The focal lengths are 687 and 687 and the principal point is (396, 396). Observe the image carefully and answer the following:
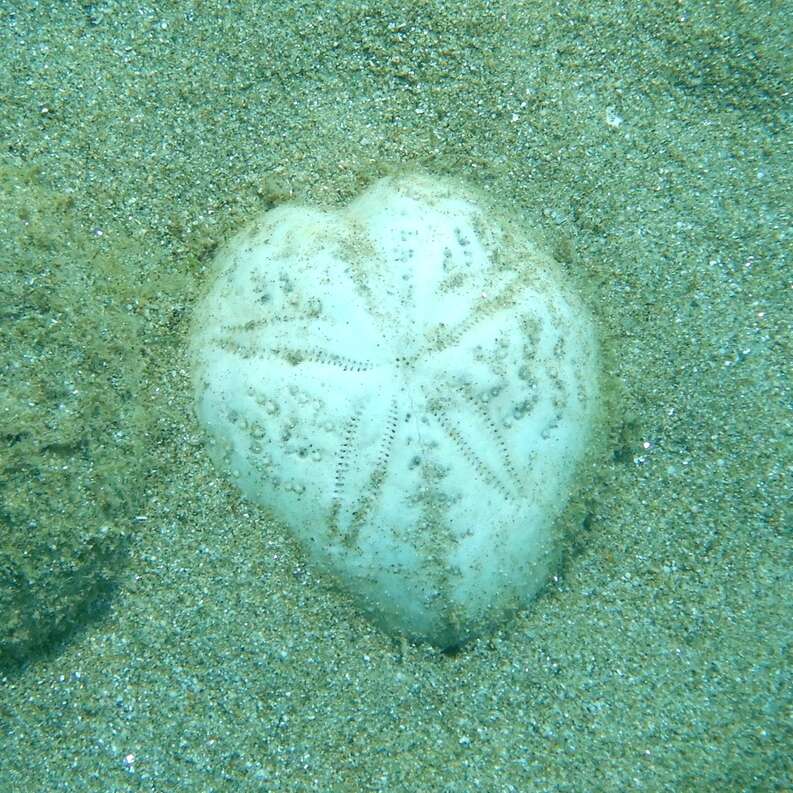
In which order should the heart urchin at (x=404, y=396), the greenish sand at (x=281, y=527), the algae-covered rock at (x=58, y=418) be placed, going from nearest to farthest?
1. the algae-covered rock at (x=58, y=418)
2. the heart urchin at (x=404, y=396)
3. the greenish sand at (x=281, y=527)

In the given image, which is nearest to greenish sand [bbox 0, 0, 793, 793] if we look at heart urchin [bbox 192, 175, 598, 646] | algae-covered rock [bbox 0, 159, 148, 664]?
algae-covered rock [bbox 0, 159, 148, 664]

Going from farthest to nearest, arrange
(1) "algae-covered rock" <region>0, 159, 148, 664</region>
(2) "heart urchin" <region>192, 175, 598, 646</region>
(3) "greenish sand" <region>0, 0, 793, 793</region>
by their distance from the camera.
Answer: (3) "greenish sand" <region>0, 0, 793, 793</region> < (2) "heart urchin" <region>192, 175, 598, 646</region> < (1) "algae-covered rock" <region>0, 159, 148, 664</region>

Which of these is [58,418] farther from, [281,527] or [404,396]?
[404,396]

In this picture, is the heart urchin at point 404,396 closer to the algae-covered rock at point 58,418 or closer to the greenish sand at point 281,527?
the greenish sand at point 281,527

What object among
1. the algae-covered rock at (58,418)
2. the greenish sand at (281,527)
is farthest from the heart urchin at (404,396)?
the algae-covered rock at (58,418)

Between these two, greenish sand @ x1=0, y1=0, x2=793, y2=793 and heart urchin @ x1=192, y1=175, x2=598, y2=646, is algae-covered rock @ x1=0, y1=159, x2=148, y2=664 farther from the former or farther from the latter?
heart urchin @ x1=192, y1=175, x2=598, y2=646

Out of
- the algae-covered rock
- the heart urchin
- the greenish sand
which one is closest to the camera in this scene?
the algae-covered rock
